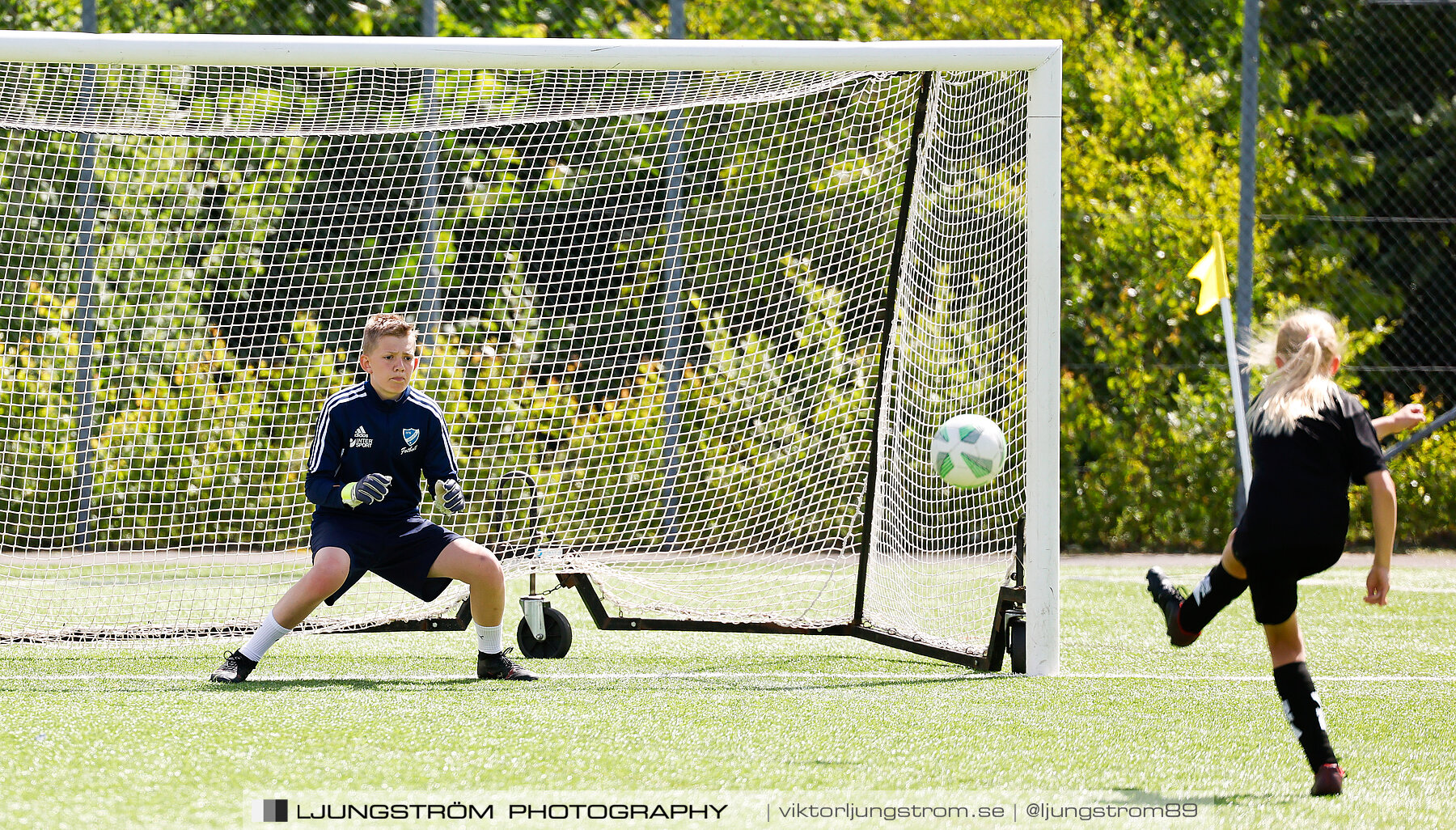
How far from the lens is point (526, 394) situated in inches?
315

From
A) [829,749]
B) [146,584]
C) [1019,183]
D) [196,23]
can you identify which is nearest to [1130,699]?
[829,749]

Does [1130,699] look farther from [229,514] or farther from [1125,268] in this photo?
[1125,268]

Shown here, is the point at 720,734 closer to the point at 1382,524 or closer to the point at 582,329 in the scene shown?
the point at 1382,524

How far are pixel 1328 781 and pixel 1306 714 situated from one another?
15 cm

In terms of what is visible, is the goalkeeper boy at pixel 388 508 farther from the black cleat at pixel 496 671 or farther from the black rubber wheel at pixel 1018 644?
the black rubber wheel at pixel 1018 644

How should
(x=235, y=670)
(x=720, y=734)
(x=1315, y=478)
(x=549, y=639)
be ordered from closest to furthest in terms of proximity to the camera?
(x=1315, y=478) → (x=720, y=734) → (x=235, y=670) → (x=549, y=639)

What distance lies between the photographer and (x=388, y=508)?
181 inches

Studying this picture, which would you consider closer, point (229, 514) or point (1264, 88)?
point (229, 514)

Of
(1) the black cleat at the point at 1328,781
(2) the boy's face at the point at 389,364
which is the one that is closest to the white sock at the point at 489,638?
(2) the boy's face at the point at 389,364

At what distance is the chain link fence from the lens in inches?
400

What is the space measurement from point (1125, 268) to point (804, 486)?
5.04m

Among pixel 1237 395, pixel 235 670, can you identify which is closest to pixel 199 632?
pixel 235 670

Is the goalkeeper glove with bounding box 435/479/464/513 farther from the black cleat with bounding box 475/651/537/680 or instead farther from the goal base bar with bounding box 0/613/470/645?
the goal base bar with bounding box 0/613/470/645

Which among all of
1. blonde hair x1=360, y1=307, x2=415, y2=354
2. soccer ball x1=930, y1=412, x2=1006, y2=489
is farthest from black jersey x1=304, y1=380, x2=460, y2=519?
soccer ball x1=930, y1=412, x2=1006, y2=489
